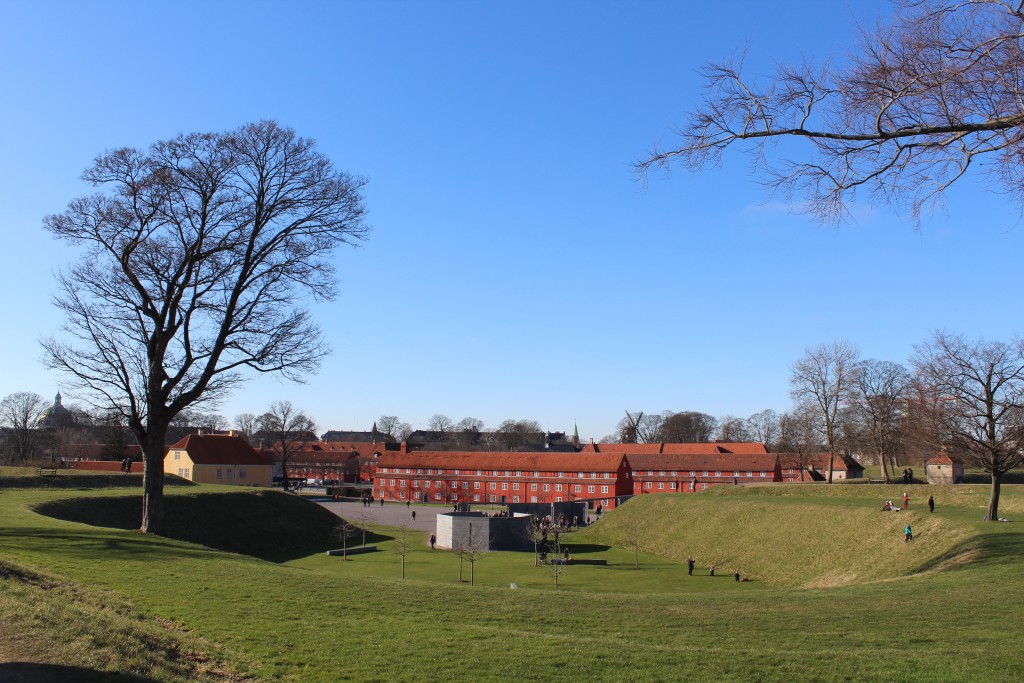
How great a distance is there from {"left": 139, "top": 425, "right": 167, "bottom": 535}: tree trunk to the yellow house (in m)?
46.4

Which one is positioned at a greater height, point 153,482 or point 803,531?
point 153,482

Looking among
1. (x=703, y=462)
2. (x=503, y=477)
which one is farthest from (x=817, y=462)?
(x=503, y=477)

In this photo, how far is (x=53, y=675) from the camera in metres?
6.81

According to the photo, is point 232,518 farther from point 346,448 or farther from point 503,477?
point 346,448

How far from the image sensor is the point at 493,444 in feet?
470

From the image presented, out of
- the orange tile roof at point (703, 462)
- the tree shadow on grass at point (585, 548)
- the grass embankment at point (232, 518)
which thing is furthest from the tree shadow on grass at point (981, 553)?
the orange tile roof at point (703, 462)

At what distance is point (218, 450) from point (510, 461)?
29.0 meters

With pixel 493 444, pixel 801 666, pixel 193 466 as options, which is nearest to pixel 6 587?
pixel 801 666

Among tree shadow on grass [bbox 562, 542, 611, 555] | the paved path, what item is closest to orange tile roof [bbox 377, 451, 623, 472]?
the paved path

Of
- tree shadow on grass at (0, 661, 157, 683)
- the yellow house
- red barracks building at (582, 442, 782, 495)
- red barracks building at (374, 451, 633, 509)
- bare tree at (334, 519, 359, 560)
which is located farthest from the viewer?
red barracks building at (374, 451, 633, 509)

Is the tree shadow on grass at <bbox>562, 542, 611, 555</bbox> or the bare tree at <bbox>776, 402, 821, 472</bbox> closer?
the tree shadow on grass at <bbox>562, 542, 611, 555</bbox>

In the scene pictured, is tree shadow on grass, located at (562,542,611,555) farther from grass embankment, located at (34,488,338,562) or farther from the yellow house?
the yellow house

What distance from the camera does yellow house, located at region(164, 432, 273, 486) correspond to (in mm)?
66062

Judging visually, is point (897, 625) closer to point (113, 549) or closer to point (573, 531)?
point (113, 549)
